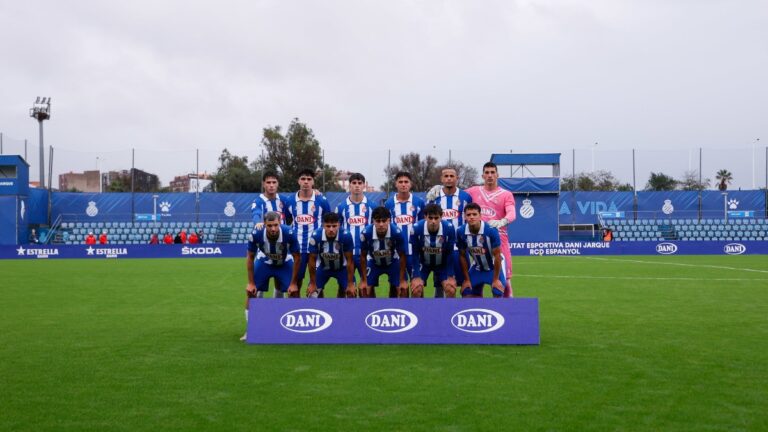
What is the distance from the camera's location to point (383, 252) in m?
8.38

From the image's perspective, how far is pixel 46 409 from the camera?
16.1 ft

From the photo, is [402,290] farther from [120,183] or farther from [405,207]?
[120,183]

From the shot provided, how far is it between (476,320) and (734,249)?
27213mm

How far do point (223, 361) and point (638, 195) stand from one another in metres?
37.1

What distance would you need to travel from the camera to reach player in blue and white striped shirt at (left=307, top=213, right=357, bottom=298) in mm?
8211

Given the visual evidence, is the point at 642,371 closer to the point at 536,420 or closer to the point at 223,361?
the point at 536,420

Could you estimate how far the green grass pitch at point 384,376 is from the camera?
465cm

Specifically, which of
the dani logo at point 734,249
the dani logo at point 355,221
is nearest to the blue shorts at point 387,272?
the dani logo at point 355,221

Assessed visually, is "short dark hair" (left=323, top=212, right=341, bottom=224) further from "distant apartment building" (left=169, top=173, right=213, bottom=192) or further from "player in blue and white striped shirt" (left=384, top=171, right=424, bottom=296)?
"distant apartment building" (left=169, top=173, right=213, bottom=192)

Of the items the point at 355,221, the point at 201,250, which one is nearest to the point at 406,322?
the point at 355,221

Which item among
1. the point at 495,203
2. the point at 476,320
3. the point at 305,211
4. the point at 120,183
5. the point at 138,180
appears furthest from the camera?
the point at 120,183

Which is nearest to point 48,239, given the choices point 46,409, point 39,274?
point 39,274

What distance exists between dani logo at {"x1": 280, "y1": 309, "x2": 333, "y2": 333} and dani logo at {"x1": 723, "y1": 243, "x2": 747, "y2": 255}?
91.7 ft

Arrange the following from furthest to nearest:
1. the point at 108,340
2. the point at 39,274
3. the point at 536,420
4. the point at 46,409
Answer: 1. the point at 39,274
2. the point at 108,340
3. the point at 46,409
4. the point at 536,420
